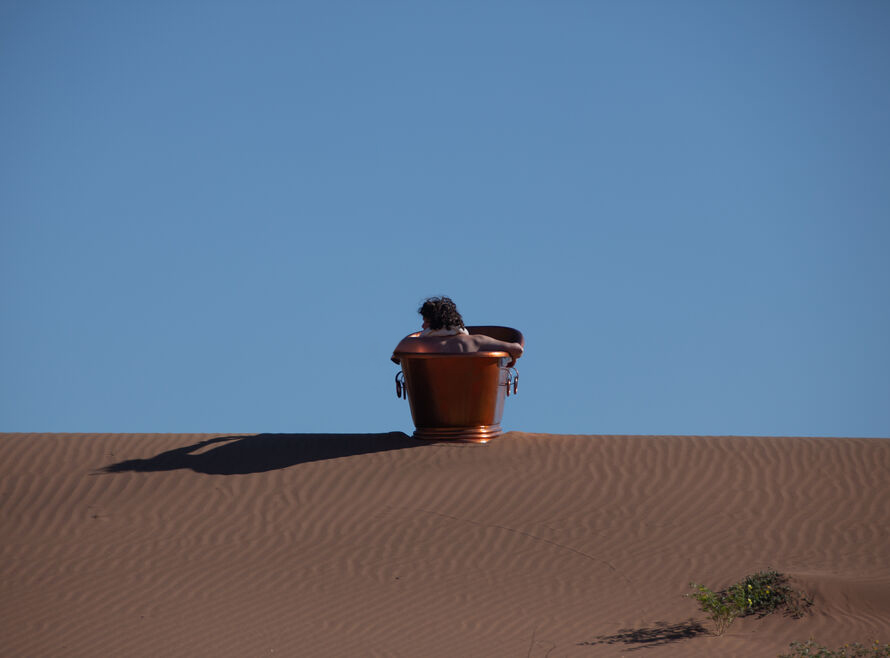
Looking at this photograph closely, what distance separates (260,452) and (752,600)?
5988 millimetres

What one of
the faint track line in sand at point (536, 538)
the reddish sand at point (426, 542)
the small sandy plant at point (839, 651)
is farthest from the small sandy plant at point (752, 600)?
the faint track line in sand at point (536, 538)

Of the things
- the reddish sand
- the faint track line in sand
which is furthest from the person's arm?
the faint track line in sand

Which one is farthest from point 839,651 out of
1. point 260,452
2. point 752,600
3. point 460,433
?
point 260,452

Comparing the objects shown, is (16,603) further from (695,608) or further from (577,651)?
→ (695,608)

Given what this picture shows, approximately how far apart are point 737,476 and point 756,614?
3415 millimetres

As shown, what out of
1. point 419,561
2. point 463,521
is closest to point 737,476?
point 463,521

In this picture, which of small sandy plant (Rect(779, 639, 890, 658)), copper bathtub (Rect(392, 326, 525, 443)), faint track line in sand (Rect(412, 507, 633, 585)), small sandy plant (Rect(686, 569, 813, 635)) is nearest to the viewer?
small sandy plant (Rect(779, 639, 890, 658))

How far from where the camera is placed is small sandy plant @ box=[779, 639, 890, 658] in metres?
6.31

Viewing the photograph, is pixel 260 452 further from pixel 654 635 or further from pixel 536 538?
pixel 654 635

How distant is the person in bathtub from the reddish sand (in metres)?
1.24

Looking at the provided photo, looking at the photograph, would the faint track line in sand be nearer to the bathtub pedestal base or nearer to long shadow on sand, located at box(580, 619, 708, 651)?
long shadow on sand, located at box(580, 619, 708, 651)

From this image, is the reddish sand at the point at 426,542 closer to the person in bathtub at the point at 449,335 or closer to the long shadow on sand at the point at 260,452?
the long shadow on sand at the point at 260,452

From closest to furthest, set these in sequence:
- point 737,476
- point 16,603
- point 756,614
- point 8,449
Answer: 1. point 756,614
2. point 16,603
3. point 737,476
4. point 8,449

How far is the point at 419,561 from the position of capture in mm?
9250
